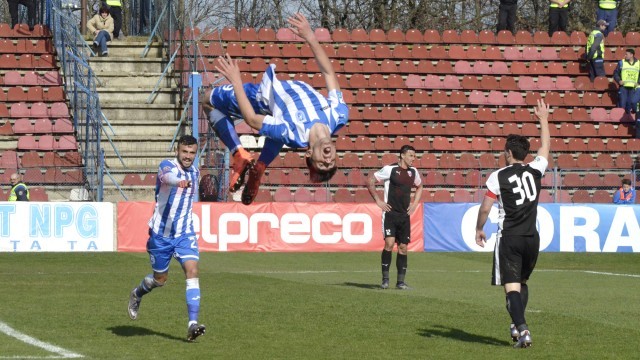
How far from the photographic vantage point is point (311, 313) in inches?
568

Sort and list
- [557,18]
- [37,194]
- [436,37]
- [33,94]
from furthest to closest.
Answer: [557,18], [436,37], [33,94], [37,194]

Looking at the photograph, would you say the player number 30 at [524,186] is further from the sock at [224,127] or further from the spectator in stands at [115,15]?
the spectator in stands at [115,15]

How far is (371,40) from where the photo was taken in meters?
35.1

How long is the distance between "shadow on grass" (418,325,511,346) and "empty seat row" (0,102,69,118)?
19.3 metres

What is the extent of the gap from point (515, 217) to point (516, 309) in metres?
0.91

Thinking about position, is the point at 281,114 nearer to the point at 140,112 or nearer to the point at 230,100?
the point at 230,100

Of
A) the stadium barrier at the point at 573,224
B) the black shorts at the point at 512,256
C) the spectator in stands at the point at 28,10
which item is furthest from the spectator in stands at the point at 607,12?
the black shorts at the point at 512,256

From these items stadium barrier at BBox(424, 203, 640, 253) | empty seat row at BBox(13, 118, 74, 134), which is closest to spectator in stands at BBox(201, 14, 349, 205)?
stadium barrier at BBox(424, 203, 640, 253)

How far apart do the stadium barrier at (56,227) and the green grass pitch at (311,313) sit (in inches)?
86.0

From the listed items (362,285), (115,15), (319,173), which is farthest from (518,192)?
(115,15)

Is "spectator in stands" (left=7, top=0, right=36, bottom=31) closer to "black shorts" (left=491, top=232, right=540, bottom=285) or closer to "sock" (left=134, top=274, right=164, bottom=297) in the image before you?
"sock" (left=134, top=274, right=164, bottom=297)

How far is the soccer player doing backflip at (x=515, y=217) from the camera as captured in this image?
1155cm

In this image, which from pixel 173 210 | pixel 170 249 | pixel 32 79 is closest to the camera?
pixel 173 210

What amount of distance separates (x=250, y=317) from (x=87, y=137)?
14.4 m
